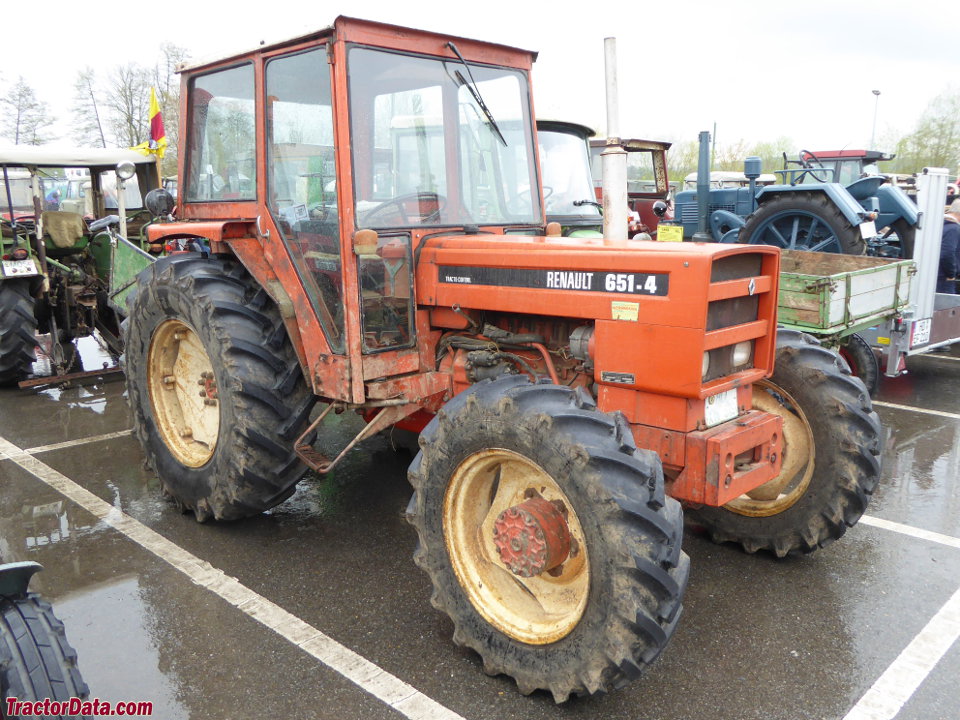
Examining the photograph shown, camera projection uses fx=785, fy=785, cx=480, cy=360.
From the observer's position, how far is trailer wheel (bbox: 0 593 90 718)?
1.92 metres

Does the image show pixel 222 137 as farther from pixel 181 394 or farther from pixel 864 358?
pixel 864 358

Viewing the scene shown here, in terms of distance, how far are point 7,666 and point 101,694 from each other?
1.00 meters

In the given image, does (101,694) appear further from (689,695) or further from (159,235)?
(159,235)

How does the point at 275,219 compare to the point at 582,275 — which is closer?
the point at 582,275

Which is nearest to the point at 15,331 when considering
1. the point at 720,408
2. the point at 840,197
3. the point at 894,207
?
the point at 720,408

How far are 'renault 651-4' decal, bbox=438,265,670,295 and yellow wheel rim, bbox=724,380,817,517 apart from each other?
1.21 m

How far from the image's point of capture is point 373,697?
9.11 ft

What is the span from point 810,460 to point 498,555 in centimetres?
165

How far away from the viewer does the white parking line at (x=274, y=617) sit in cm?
276

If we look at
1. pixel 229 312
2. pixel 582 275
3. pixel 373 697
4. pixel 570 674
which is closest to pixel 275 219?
pixel 229 312

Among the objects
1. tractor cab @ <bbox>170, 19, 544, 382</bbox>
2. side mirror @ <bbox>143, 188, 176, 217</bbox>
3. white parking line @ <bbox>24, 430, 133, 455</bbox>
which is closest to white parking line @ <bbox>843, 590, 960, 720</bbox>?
tractor cab @ <bbox>170, 19, 544, 382</bbox>

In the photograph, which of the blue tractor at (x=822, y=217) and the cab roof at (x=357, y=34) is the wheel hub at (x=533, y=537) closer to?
the cab roof at (x=357, y=34)

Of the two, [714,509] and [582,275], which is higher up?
[582,275]

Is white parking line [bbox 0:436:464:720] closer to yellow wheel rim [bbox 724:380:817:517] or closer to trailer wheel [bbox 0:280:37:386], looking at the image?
yellow wheel rim [bbox 724:380:817:517]
